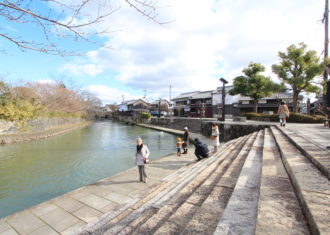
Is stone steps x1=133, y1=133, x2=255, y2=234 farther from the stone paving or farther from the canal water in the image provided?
the canal water

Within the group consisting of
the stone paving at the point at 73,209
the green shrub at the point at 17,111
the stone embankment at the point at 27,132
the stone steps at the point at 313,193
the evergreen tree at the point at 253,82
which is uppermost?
the evergreen tree at the point at 253,82

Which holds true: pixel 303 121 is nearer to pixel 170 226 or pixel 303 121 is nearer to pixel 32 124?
pixel 170 226

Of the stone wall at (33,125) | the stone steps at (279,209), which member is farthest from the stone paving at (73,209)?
the stone wall at (33,125)

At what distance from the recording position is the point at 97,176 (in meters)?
6.75

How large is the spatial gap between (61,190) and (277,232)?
6.42m

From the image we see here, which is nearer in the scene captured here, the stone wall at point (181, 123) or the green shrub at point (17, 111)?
the green shrub at point (17, 111)

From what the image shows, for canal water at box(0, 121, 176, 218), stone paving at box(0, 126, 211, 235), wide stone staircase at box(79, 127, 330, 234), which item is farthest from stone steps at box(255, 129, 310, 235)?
canal water at box(0, 121, 176, 218)

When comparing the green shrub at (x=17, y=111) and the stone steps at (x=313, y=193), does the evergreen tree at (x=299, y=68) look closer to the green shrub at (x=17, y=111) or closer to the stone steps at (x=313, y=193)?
the stone steps at (x=313, y=193)

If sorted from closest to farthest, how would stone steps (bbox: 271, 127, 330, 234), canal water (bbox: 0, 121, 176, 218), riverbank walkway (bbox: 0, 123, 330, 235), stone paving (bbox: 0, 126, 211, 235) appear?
stone steps (bbox: 271, 127, 330, 234) < riverbank walkway (bbox: 0, 123, 330, 235) < stone paving (bbox: 0, 126, 211, 235) < canal water (bbox: 0, 121, 176, 218)

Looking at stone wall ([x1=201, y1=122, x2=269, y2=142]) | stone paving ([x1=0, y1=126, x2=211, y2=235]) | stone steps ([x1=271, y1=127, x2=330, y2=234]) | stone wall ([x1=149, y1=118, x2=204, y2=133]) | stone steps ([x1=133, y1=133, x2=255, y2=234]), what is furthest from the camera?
stone wall ([x1=149, y1=118, x2=204, y2=133])

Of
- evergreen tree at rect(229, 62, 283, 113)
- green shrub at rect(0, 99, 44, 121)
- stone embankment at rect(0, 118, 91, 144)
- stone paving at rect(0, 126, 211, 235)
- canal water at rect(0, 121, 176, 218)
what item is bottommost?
canal water at rect(0, 121, 176, 218)

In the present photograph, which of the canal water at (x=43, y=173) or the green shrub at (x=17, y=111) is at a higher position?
the green shrub at (x=17, y=111)

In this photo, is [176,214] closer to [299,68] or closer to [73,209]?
[73,209]

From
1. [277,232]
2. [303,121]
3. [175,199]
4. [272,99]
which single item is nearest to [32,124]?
[175,199]
